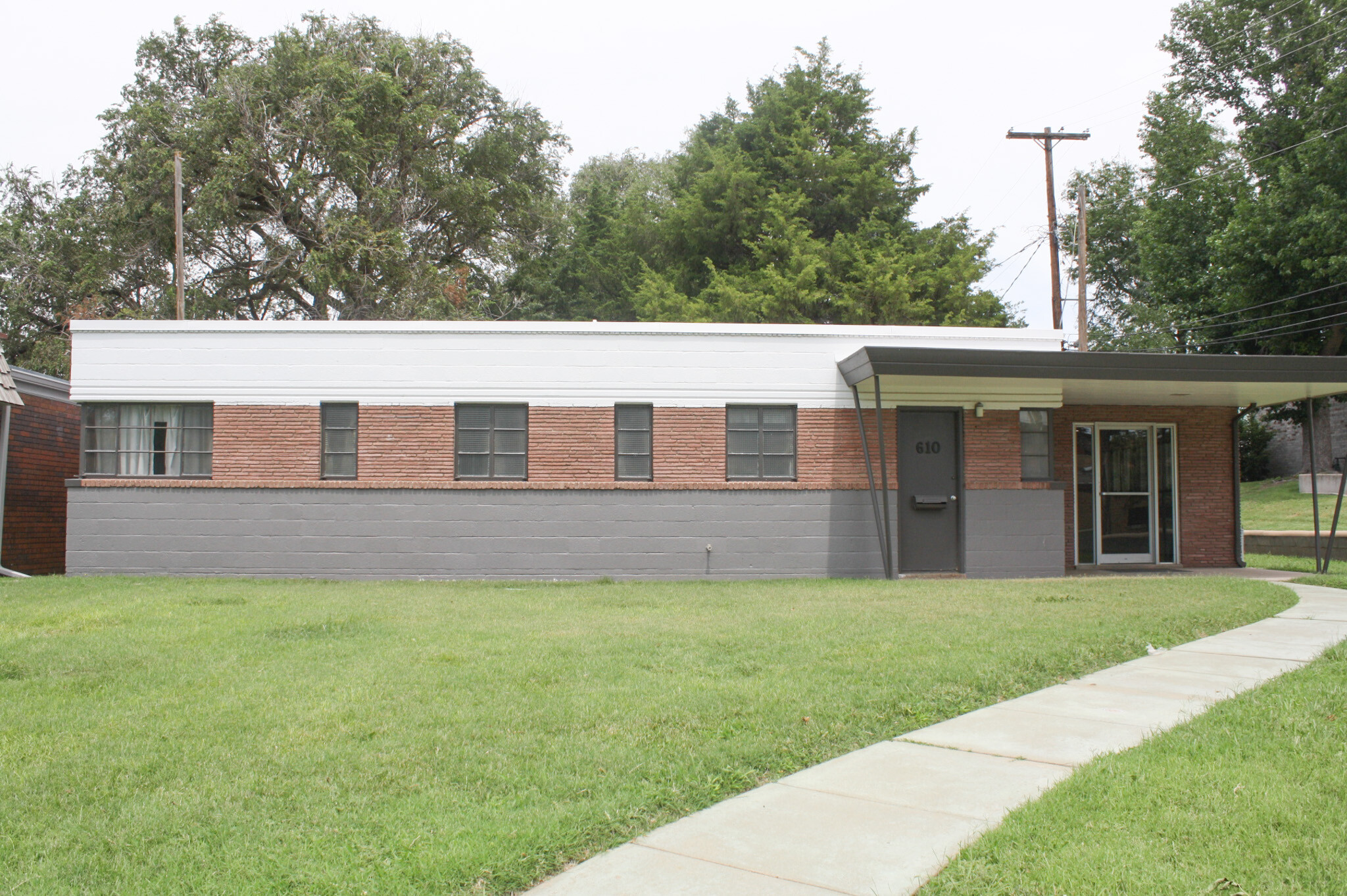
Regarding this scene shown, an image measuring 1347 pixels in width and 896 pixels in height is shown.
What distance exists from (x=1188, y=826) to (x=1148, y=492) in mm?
13927

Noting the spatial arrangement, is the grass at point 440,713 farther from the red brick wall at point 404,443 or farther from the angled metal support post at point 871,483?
the red brick wall at point 404,443

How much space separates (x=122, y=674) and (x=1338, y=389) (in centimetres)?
1504

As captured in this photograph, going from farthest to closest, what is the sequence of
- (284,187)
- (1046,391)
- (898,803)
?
(284,187)
(1046,391)
(898,803)

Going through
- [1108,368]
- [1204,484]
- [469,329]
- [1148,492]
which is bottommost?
[1148,492]

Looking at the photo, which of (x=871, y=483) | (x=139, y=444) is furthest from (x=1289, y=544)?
(x=139, y=444)

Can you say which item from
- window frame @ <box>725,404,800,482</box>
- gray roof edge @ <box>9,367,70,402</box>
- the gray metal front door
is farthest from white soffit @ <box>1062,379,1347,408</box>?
gray roof edge @ <box>9,367,70,402</box>

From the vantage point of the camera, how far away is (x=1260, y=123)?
34562mm

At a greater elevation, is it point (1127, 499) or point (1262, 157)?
point (1262, 157)

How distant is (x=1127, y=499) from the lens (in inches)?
653

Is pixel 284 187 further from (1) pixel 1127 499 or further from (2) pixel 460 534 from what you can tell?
(1) pixel 1127 499

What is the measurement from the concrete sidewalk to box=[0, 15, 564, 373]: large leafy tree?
2666cm

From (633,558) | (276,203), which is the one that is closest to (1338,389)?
(633,558)

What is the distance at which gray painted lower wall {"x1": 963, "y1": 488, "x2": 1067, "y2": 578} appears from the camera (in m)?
15.2

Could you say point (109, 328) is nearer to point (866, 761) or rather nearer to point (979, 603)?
point (979, 603)
